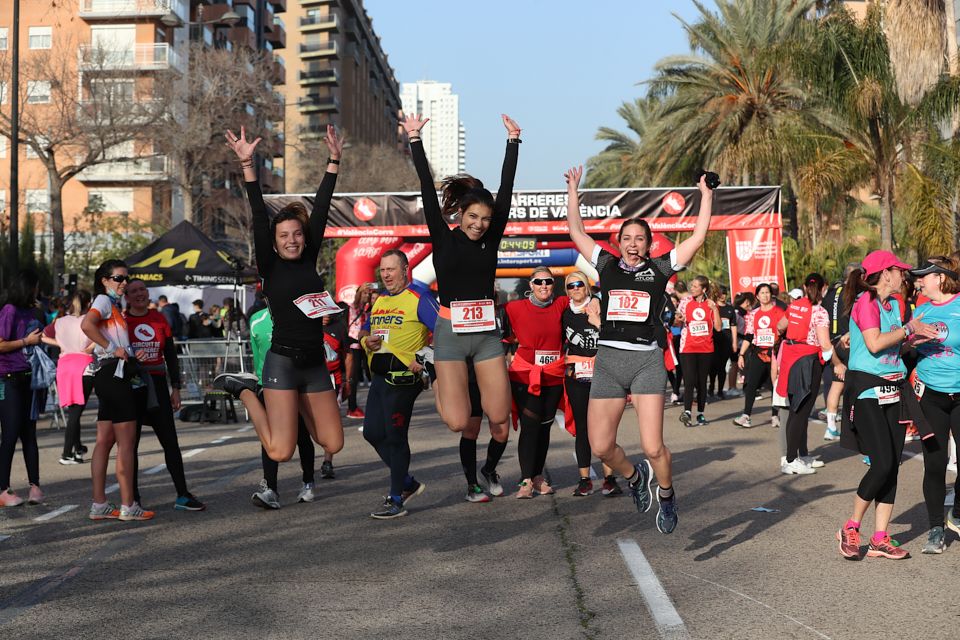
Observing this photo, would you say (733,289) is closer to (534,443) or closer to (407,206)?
(407,206)

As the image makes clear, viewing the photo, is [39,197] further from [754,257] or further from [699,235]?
[699,235]

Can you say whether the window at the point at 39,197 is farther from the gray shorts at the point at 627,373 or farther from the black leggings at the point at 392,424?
the gray shorts at the point at 627,373

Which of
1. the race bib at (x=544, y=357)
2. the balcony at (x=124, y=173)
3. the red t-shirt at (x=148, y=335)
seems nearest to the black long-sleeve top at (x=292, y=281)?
the red t-shirt at (x=148, y=335)

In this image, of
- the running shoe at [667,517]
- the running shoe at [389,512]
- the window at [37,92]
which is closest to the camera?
the running shoe at [667,517]

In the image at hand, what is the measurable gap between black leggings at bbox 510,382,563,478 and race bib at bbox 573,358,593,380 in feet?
0.68

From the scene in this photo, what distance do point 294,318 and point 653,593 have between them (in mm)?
2976

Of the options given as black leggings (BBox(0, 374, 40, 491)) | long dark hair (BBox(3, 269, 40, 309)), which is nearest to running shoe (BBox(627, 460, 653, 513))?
black leggings (BBox(0, 374, 40, 491))

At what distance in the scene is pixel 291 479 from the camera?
34.6 feet

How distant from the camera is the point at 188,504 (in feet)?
28.9

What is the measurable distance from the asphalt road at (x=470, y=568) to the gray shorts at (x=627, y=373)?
3.21 feet

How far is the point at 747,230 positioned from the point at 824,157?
120 inches

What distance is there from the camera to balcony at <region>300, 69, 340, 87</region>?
99.9 meters

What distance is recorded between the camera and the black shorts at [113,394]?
8.32 m

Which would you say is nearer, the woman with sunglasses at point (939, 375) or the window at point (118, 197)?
the woman with sunglasses at point (939, 375)
